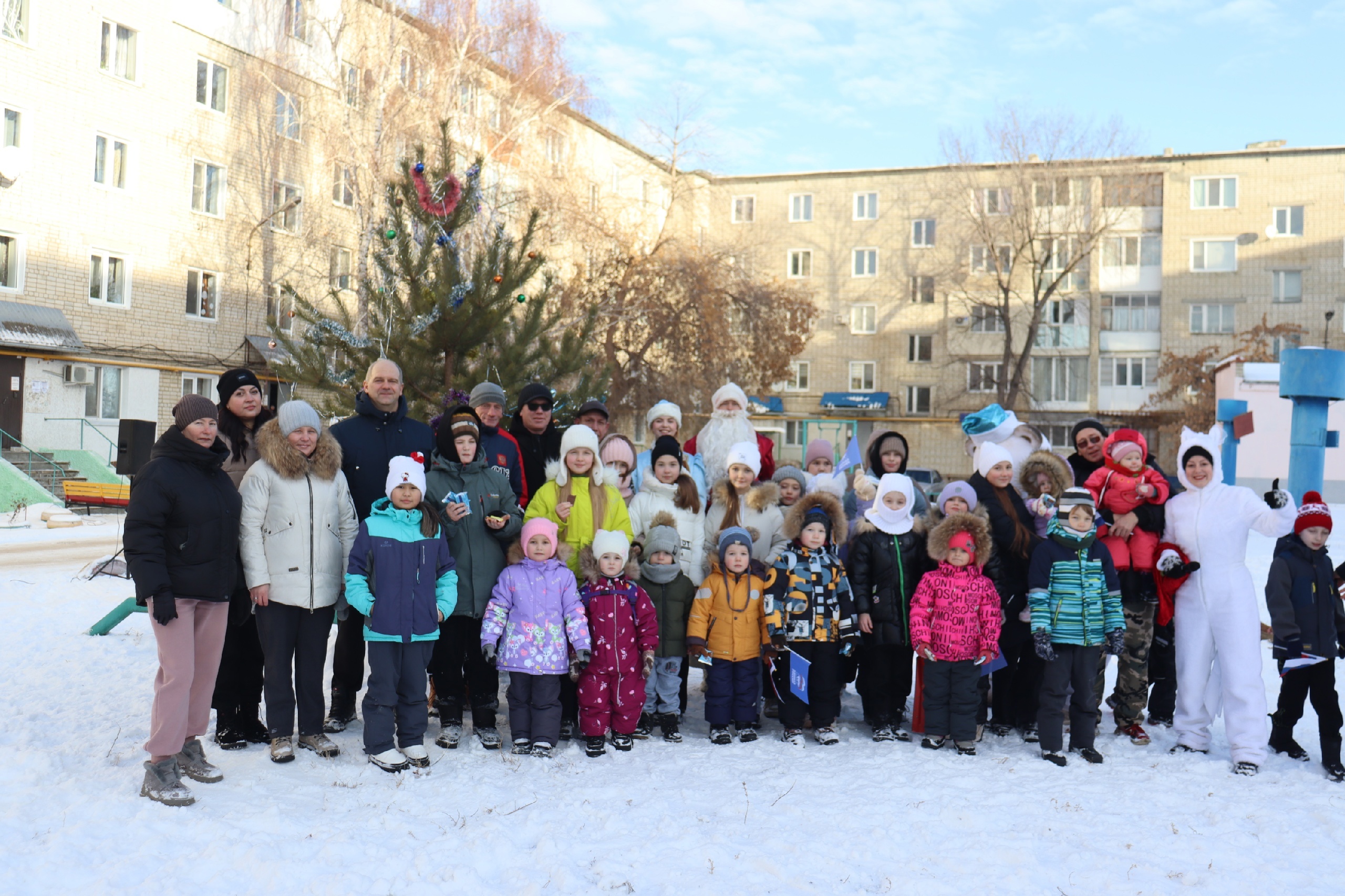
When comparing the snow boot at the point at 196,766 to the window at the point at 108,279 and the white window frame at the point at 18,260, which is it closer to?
the white window frame at the point at 18,260

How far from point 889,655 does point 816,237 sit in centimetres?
4004

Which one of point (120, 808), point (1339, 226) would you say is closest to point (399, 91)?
point (120, 808)

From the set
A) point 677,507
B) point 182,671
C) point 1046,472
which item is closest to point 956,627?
point 1046,472

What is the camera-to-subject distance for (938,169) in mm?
41656

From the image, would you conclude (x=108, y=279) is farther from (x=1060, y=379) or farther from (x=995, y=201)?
(x=1060, y=379)

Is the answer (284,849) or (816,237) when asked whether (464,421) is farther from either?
(816,237)

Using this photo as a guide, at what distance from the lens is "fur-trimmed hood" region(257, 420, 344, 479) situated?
498 cm

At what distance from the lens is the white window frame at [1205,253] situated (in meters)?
39.7

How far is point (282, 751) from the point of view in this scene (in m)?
5.00

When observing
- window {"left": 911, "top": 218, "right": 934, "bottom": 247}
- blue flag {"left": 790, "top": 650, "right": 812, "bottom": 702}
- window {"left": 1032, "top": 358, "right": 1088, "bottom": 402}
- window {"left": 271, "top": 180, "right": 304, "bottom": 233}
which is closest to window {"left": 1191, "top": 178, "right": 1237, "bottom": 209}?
window {"left": 1032, "top": 358, "right": 1088, "bottom": 402}

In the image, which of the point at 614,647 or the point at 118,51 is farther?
the point at 118,51

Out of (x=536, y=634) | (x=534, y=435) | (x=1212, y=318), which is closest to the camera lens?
(x=536, y=634)

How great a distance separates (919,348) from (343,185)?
82.7 ft

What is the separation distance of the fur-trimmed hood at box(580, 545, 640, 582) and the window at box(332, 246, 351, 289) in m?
23.2
